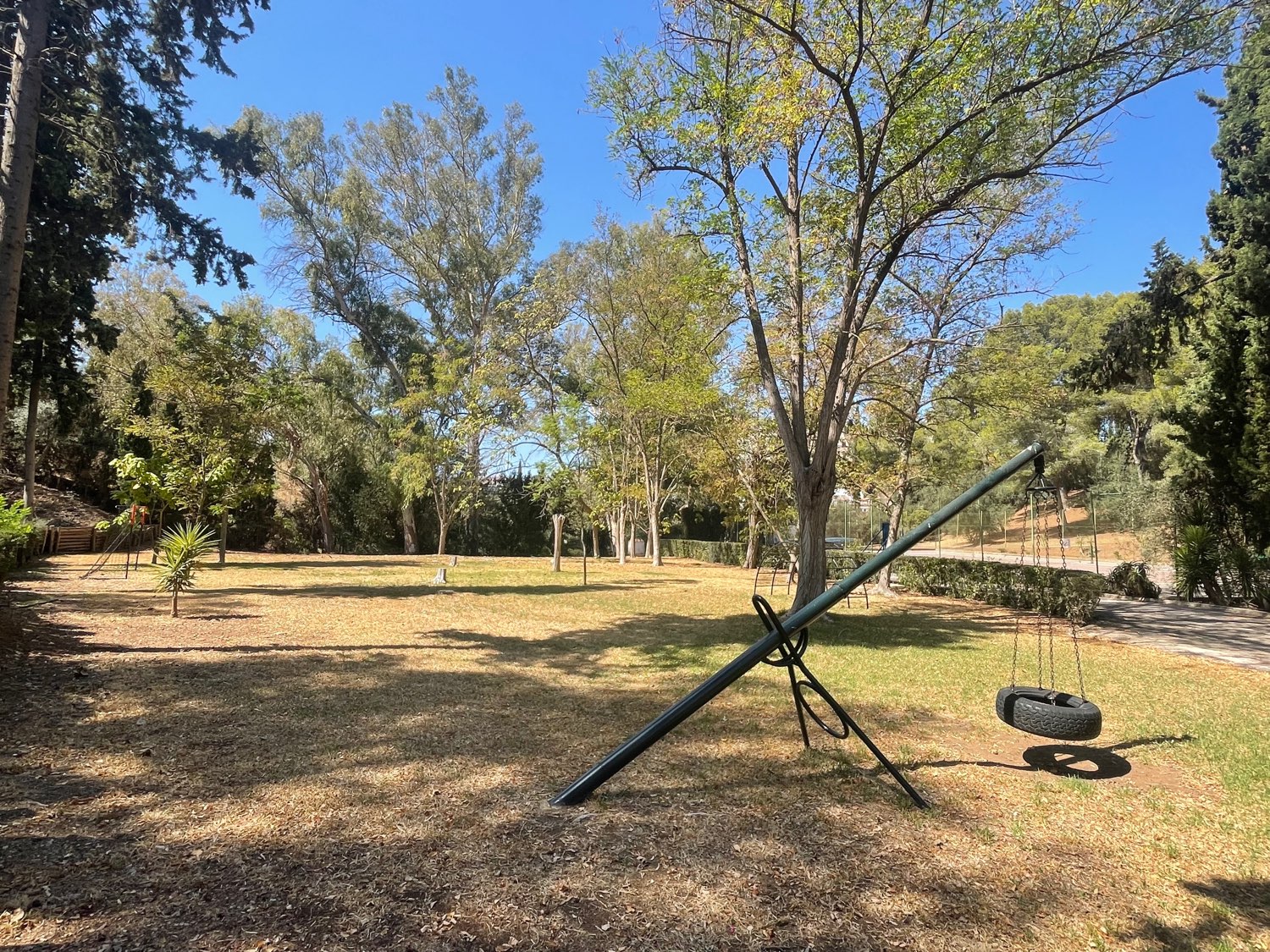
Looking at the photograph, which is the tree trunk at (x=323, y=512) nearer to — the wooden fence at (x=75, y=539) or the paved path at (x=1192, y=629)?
the wooden fence at (x=75, y=539)

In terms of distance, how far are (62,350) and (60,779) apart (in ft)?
42.1

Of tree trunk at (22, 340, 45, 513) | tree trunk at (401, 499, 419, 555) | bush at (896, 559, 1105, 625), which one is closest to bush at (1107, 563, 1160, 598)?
bush at (896, 559, 1105, 625)

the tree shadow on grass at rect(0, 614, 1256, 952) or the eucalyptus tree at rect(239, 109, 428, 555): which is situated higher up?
the eucalyptus tree at rect(239, 109, 428, 555)

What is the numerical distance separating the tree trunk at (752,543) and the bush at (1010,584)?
6.49m

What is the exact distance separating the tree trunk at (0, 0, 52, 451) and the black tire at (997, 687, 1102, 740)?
323 inches

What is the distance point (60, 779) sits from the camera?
3.29 meters

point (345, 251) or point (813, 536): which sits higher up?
point (345, 251)

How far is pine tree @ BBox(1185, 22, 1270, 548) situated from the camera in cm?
1216

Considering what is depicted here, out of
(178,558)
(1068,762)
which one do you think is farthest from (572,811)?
(178,558)

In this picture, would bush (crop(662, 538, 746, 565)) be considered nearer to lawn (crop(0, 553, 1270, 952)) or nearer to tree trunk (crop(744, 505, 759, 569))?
tree trunk (crop(744, 505, 759, 569))

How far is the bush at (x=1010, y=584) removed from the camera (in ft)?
36.2

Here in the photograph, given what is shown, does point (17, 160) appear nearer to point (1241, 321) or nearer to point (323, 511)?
point (1241, 321)

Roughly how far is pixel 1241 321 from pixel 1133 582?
601cm

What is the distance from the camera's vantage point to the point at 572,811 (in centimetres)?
331
